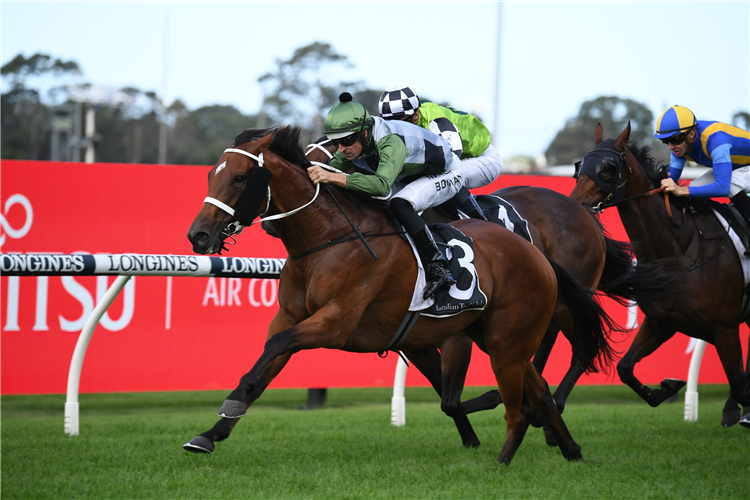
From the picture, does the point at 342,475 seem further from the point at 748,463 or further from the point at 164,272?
the point at 748,463

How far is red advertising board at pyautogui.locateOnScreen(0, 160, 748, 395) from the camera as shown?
5.71m

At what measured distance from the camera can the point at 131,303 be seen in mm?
6012

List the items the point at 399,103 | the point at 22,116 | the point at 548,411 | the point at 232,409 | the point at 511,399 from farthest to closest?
the point at 22,116
the point at 399,103
the point at 548,411
the point at 511,399
the point at 232,409

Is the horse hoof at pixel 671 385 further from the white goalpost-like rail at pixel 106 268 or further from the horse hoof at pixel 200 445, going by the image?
the horse hoof at pixel 200 445

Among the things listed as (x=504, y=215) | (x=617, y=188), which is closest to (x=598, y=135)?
(x=617, y=188)

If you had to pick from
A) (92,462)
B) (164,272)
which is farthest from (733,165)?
(92,462)

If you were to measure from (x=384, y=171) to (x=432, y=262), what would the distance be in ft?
1.72

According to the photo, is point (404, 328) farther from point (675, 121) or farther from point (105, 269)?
point (675, 121)

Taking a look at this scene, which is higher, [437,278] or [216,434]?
[437,278]

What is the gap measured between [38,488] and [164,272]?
1.55 meters

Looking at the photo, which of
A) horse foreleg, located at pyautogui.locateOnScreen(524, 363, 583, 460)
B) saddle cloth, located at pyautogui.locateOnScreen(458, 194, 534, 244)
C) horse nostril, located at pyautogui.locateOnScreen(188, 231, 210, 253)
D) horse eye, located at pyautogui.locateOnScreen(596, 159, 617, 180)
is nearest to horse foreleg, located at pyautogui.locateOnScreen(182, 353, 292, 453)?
horse nostril, located at pyautogui.locateOnScreen(188, 231, 210, 253)

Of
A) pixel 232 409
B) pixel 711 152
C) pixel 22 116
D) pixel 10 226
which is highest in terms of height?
pixel 22 116

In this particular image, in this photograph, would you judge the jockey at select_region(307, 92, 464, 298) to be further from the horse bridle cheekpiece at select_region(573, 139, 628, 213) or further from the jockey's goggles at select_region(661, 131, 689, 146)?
the jockey's goggles at select_region(661, 131, 689, 146)

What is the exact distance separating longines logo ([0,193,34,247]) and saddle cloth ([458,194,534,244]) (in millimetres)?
3405
